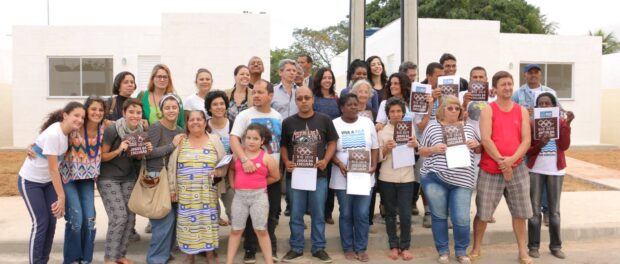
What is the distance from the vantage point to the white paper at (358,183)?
4.97 m

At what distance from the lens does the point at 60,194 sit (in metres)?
4.45

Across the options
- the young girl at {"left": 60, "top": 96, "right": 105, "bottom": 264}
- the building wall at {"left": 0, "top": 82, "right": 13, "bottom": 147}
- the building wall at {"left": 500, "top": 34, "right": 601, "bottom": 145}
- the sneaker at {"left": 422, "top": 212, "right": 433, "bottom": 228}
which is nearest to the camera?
the young girl at {"left": 60, "top": 96, "right": 105, "bottom": 264}

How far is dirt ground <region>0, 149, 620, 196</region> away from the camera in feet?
33.1

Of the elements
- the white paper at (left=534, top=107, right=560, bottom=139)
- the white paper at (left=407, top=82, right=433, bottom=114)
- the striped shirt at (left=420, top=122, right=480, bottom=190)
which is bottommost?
the striped shirt at (left=420, top=122, right=480, bottom=190)

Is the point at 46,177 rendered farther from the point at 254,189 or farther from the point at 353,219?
the point at 353,219

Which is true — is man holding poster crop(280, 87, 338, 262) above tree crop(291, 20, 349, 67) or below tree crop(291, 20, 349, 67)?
below

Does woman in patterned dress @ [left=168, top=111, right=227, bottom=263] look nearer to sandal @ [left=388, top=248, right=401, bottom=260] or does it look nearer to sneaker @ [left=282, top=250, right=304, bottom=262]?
sneaker @ [left=282, top=250, right=304, bottom=262]

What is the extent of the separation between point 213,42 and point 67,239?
1085 cm

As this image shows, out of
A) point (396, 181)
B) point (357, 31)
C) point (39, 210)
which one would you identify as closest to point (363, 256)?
point (396, 181)

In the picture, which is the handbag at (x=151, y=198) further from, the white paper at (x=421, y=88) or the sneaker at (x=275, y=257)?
the white paper at (x=421, y=88)

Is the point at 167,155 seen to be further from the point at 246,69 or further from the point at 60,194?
the point at 246,69

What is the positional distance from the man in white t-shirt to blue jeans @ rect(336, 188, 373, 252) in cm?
66

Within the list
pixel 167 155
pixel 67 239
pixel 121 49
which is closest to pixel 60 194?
pixel 67 239

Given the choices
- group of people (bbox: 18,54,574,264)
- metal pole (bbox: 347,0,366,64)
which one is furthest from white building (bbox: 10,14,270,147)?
group of people (bbox: 18,54,574,264)
